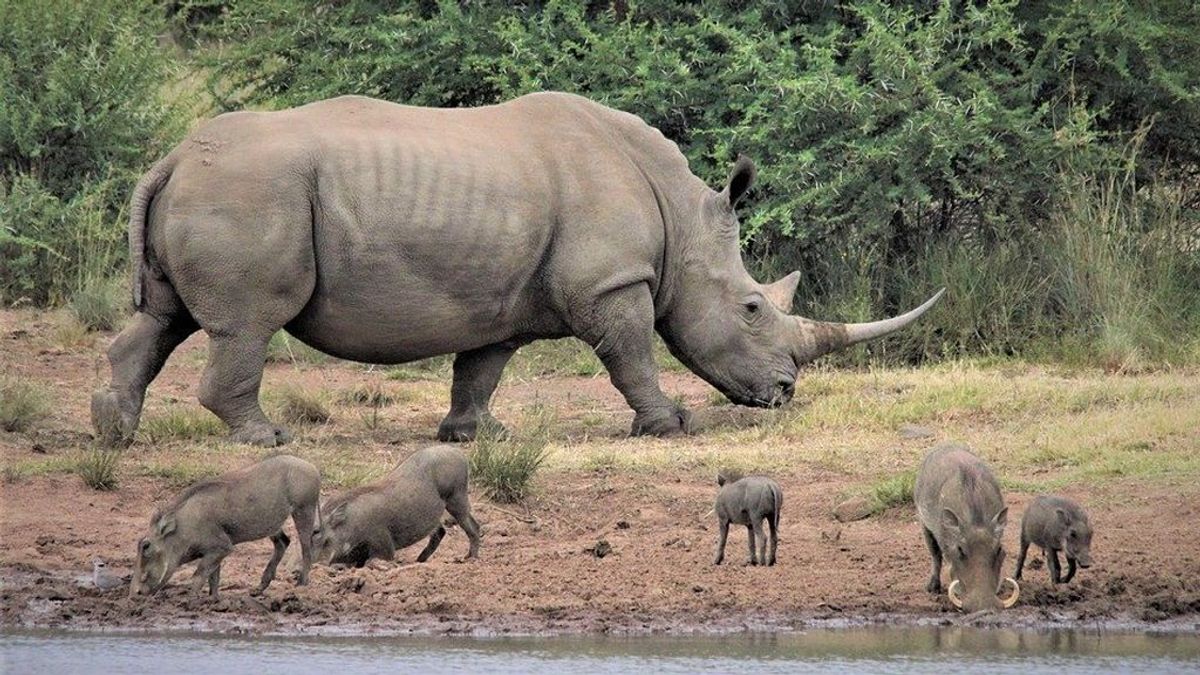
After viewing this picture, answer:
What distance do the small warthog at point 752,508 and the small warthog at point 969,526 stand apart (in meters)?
0.65

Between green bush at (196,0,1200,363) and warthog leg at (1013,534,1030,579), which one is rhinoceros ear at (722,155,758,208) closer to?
green bush at (196,0,1200,363)

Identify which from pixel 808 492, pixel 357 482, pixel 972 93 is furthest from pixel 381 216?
pixel 972 93

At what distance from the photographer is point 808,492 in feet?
34.9

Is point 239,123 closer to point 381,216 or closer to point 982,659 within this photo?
point 381,216

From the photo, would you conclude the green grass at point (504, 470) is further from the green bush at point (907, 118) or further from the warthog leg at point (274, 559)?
the green bush at point (907, 118)

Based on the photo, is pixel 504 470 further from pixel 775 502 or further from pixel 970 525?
pixel 970 525

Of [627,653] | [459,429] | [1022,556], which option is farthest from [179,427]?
[1022,556]

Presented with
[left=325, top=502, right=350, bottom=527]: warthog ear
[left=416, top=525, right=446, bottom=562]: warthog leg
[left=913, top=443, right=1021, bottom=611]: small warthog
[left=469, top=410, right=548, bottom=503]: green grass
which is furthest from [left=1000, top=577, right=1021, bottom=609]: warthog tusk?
[left=469, top=410, right=548, bottom=503]: green grass

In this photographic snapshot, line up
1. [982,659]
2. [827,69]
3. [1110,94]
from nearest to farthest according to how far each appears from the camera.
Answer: [982,659] < [827,69] < [1110,94]

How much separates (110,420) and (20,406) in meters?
0.74

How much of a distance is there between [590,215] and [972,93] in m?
3.60

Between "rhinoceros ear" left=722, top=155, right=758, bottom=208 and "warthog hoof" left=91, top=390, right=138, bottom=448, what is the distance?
3.52 m

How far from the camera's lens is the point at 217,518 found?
8.39 m

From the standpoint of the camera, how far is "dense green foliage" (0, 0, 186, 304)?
15898mm
